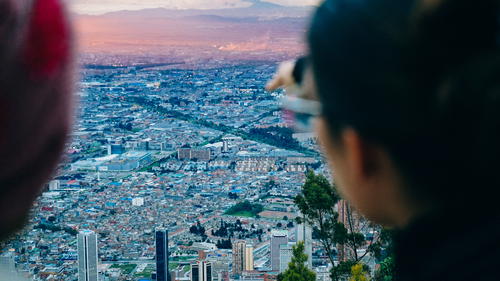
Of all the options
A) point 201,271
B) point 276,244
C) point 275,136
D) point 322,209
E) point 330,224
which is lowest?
point 201,271

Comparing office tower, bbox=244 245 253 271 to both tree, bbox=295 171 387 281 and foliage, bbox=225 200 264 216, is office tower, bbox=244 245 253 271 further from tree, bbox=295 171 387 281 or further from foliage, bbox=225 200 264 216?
foliage, bbox=225 200 264 216

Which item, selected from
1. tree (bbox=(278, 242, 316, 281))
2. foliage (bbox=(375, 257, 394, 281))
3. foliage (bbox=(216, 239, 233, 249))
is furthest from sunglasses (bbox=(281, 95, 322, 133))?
foliage (bbox=(216, 239, 233, 249))

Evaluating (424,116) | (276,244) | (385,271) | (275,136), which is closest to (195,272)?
(276,244)

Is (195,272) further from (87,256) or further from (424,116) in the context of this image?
(424,116)

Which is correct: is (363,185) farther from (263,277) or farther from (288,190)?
(288,190)

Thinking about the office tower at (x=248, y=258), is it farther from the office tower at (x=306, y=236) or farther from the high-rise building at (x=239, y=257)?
the office tower at (x=306, y=236)
